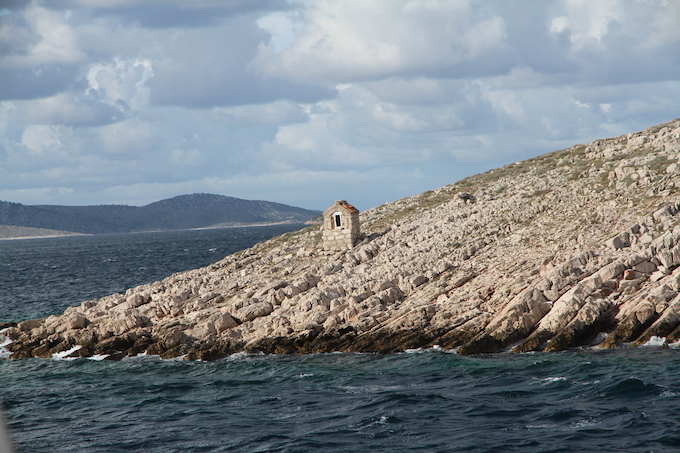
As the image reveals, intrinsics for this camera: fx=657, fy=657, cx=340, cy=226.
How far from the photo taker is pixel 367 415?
27.2 m

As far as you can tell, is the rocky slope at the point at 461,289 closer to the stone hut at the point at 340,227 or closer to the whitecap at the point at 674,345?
the whitecap at the point at 674,345

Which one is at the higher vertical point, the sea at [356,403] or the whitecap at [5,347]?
the whitecap at [5,347]

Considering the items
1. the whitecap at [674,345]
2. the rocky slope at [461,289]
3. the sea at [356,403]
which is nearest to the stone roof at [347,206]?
the rocky slope at [461,289]

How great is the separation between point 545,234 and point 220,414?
1083 inches

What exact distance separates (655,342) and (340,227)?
28669 mm

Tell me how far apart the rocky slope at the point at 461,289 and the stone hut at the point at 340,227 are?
4.37 feet

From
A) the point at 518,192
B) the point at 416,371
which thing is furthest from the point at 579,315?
the point at 518,192

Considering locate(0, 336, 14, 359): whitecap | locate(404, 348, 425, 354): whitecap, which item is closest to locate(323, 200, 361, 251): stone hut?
locate(404, 348, 425, 354): whitecap

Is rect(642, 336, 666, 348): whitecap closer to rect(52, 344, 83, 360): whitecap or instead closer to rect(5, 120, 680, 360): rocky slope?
rect(5, 120, 680, 360): rocky slope

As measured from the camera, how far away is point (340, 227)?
56188mm

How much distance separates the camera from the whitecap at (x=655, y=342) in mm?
32750

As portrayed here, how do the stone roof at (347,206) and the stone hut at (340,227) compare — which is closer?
the stone hut at (340,227)

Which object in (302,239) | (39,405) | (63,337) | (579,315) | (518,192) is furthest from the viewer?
(302,239)

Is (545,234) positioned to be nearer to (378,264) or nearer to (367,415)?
(378,264)
